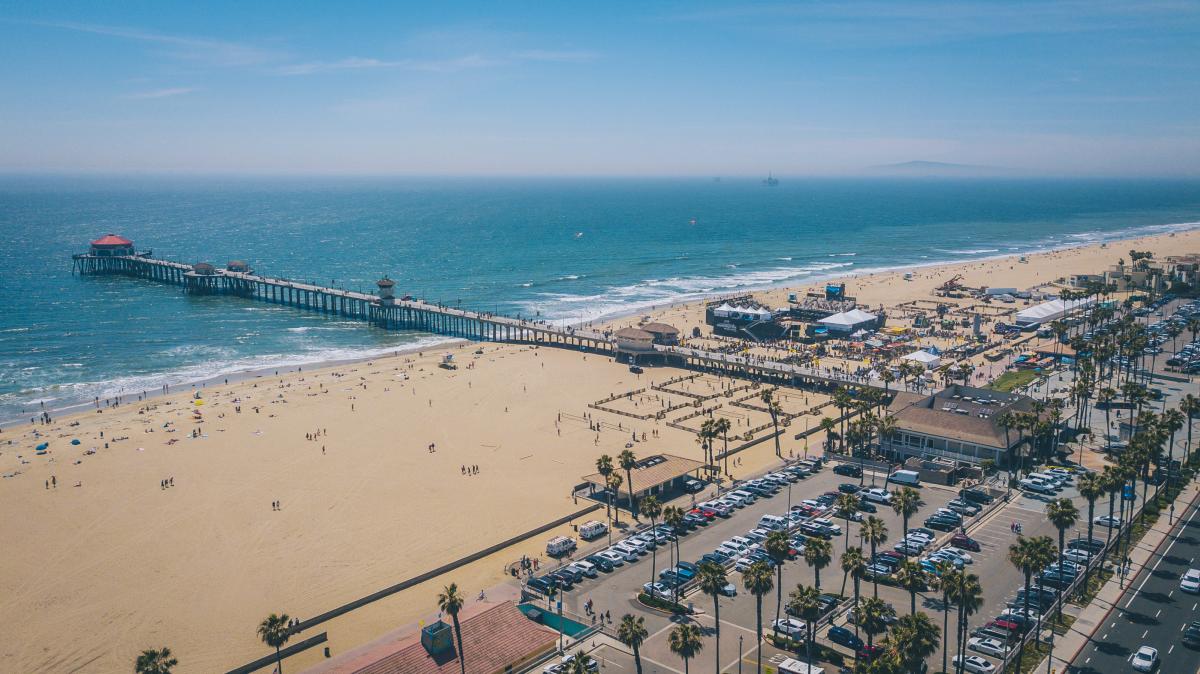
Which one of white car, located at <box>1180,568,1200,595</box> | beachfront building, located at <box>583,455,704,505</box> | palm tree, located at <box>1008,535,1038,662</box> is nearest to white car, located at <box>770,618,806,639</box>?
palm tree, located at <box>1008,535,1038,662</box>

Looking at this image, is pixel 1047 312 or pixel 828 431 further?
pixel 1047 312

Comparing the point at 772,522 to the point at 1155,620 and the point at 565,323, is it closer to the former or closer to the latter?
the point at 1155,620

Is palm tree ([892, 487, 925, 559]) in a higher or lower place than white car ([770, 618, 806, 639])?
higher

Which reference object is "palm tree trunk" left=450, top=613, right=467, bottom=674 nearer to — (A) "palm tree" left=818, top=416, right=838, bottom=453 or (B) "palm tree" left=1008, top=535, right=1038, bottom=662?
(B) "palm tree" left=1008, top=535, right=1038, bottom=662

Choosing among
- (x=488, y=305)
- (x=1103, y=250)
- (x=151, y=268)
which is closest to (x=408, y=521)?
(x=488, y=305)

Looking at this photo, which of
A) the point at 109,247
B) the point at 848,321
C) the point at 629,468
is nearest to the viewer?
the point at 629,468

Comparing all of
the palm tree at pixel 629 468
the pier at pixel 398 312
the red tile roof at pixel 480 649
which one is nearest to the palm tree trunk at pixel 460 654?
the red tile roof at pixel 480 649

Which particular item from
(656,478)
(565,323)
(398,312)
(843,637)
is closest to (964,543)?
(843,637)

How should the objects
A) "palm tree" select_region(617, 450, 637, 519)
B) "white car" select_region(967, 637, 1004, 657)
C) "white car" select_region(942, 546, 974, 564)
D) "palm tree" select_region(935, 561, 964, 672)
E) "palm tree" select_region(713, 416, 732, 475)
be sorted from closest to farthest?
1. "palm tree" select_region(935, 561, 964, 672)
2. "white car" select_region(967, 637, 1004, 657)
3. "white car" select_region(942, 546, 974, 564)
4. "palm tree" select_region(617, 450, 637, 519)
5. "palm tree" select_region(713, 416, 732, 475)
